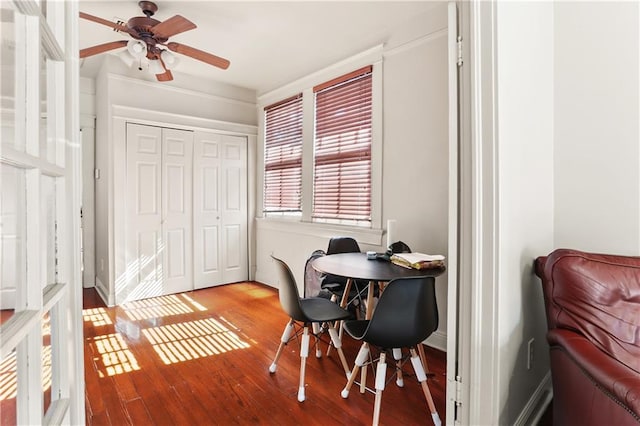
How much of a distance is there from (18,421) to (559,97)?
9.16 ft

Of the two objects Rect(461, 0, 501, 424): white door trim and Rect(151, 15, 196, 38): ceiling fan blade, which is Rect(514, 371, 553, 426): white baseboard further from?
Rect(151, 15, 196, 38): ceiling fan blade

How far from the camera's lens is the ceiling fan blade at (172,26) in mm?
2428

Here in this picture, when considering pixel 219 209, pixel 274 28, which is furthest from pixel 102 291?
pixel 274 28

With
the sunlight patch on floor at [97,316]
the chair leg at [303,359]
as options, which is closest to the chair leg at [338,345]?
the chair leg at [303,359]

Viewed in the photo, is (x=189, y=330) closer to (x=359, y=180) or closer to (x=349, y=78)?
(x=359, y=180)

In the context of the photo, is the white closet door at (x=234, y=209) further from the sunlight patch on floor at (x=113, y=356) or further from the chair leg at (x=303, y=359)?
the chair leg at (x=303, y=359)

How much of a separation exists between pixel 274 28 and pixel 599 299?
3137 millimetres

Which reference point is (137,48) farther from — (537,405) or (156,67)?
(537,405)

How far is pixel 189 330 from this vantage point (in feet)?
10.7

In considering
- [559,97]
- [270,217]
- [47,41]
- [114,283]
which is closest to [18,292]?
[47,41]

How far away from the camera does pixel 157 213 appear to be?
4.30m

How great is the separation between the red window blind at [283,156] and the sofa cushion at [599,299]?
3074mm

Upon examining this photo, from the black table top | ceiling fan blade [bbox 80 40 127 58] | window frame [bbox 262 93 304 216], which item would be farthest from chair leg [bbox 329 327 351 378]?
ceiling fan blade [bbox 80 40 127 58]

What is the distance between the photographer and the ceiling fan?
8.18 feet
